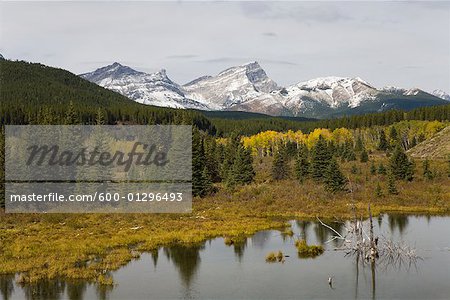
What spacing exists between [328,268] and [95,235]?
2743 cm

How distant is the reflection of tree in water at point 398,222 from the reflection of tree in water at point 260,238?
1573cm

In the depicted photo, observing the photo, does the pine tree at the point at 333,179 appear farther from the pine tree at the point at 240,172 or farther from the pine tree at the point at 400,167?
the pine tree at the point at 240,172

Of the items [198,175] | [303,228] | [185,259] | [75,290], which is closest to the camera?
[75,290]

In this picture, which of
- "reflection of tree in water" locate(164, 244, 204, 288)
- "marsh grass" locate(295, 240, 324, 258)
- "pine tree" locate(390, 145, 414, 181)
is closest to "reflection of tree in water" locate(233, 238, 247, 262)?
"reflection of tree in water" locate(164, 244, 204, 288)

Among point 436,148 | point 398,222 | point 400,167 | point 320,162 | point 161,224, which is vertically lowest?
point 398,222

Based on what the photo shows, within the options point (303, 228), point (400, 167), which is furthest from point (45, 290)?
point (400, 167)

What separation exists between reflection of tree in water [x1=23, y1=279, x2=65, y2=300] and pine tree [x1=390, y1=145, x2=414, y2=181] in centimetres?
7759

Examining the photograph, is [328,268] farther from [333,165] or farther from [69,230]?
[333,165]

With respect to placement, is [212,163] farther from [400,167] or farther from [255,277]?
[255,277]

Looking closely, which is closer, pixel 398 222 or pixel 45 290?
pixel 45 290

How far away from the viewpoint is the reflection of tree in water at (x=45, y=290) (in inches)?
1307

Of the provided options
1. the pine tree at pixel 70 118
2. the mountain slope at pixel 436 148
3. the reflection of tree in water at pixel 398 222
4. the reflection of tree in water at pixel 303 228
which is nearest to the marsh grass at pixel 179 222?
the reflection of tree in water at pixel 303 228

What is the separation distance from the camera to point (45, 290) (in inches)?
1359

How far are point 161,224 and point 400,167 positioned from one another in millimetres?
56744
